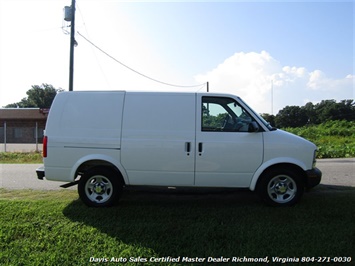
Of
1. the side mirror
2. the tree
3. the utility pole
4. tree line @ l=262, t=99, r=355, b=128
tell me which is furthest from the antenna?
tree line @ l=262, t=99, r=355, b=128

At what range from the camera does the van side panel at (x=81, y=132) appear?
191 inches

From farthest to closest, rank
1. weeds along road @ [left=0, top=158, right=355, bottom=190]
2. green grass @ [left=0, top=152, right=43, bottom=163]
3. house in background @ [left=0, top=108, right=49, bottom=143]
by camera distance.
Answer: house in background @ [left=0, top=108, right=49, bottom=143] < green grass @ [left=0, top=152, right=43, bottom=163] < weeds along road @ [left=0, top=158, right=355, bottom=190]

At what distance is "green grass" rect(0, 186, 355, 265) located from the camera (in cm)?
326

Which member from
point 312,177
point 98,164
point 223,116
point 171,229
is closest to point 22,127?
point 98,164

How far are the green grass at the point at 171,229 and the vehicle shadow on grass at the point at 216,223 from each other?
12mm

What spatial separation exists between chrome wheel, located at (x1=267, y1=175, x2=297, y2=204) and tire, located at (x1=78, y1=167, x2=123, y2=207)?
2.75 metres

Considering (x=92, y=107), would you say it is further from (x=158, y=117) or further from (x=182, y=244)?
(x=182, y=244)

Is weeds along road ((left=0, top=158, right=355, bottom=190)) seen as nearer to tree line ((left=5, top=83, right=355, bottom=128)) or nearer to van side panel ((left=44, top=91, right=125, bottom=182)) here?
van side panel ((left=44, top=91, right=125, bottom=182))

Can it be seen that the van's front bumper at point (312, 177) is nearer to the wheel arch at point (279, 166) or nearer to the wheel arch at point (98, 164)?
the wheel arch at point (279, 166)

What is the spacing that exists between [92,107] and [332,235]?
14.2 ft

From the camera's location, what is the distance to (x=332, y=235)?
3.63 metres

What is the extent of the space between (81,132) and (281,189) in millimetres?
3789

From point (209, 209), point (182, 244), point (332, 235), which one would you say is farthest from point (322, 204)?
point (182, 244)

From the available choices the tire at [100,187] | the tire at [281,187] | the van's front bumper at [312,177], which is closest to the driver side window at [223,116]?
the tire at [281,187]
